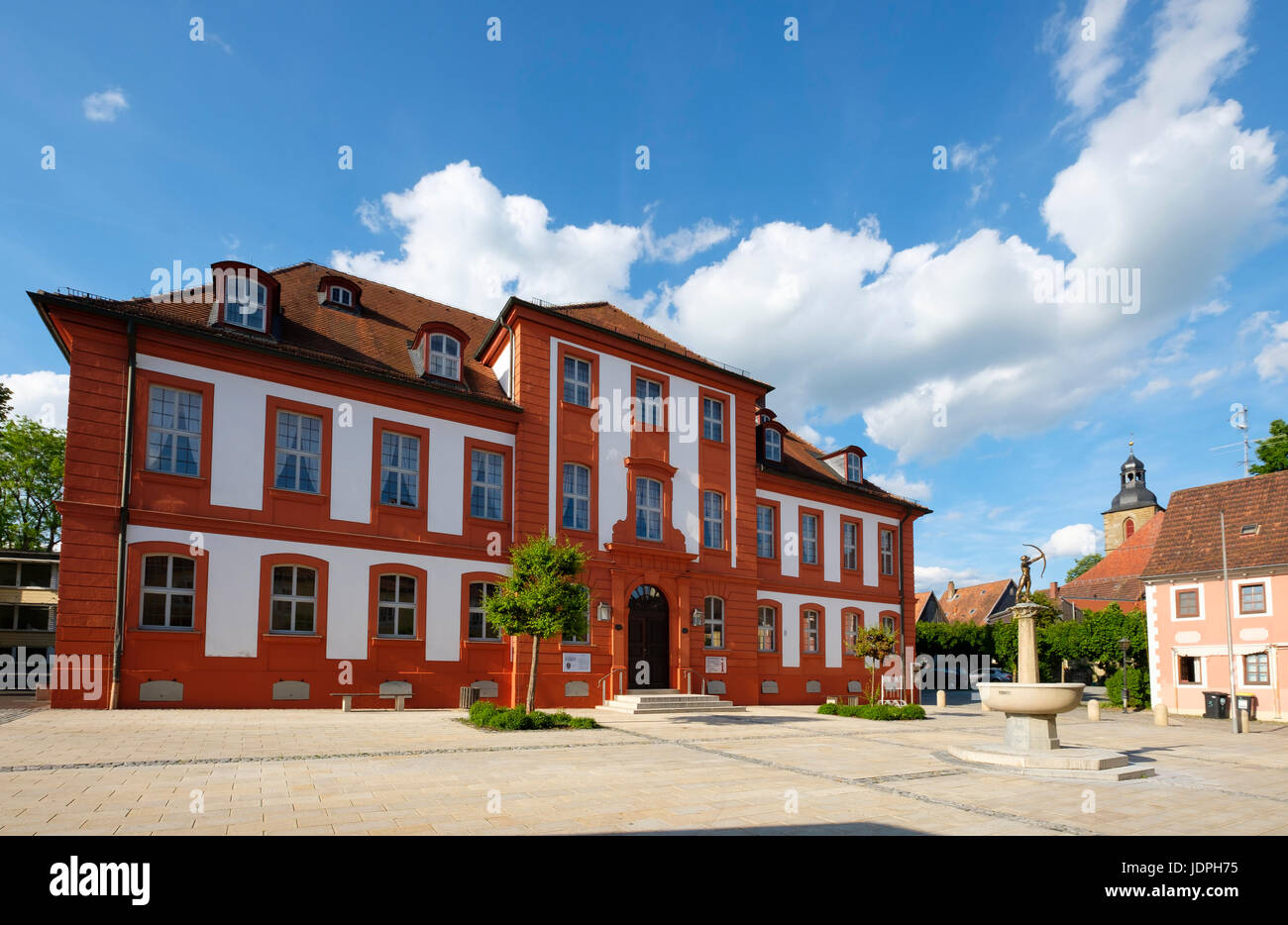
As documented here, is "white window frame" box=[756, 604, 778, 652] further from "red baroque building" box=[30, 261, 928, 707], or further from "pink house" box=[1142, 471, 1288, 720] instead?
"pink house" box=[1142, 471, 1288, 720]

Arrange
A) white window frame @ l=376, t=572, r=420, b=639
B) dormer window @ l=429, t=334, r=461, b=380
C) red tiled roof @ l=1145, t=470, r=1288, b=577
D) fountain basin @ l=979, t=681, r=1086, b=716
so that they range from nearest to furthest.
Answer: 1. fountain basin @ l=979, t=681, r=1086, b=716
2. white window frame @ l=376, t=572, r=420, b=639
3. dormer window @ l=429, t=334, r=461, b=380
4. red tiled roof @ l=1145, t=470, r=1288, b=577

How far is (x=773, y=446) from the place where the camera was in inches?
1260

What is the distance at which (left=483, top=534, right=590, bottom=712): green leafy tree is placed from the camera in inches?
699

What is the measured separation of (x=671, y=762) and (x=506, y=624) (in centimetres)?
652

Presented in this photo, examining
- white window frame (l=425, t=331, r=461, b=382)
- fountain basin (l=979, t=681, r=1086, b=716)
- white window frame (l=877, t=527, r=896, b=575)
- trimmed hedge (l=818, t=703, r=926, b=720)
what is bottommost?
trimmed hedge (l=818, t=703, r=926, b=720)

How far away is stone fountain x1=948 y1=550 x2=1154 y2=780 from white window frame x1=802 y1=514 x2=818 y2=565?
681 inches

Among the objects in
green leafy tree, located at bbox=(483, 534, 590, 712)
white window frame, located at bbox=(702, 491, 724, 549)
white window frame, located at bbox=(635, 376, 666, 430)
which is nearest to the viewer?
green leafy tree, located at bbox=(483, 534, 590, 712)

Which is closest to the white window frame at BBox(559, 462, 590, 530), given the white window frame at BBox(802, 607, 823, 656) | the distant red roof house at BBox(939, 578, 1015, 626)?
the white window frame at BBox(802, 607, 823, 656)

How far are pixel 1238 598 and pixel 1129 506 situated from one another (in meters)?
63.2

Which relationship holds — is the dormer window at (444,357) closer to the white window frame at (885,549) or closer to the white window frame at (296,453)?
the white window frame at (296,453)

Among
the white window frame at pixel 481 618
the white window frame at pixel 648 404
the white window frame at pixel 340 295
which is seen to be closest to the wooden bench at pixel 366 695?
the white window frame at pixel 481 618

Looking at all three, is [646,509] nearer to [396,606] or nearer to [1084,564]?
[396,606]

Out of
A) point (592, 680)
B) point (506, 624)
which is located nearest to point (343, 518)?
point (506, 624)
